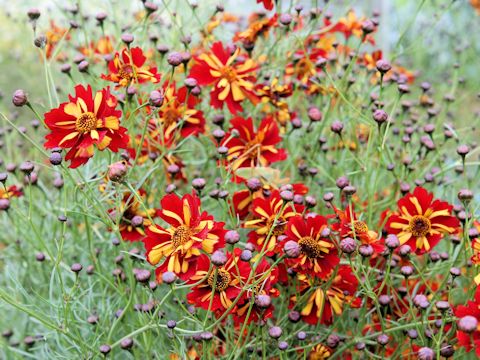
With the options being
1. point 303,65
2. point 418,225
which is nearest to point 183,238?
point 418,225

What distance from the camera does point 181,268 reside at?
845 millimetres

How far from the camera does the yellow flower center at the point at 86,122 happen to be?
2.81 ft

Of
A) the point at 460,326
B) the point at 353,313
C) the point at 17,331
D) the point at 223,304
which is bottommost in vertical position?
the point at 17,331

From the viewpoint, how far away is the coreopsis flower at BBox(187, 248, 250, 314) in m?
0.84

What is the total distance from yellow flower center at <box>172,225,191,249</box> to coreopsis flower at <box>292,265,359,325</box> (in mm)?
198

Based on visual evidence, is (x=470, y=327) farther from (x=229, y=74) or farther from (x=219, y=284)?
(x=229, y=74)

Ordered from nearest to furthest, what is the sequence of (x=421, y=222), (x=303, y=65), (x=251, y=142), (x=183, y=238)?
1. (x=183, y=238)
2. (x=421, y=222)
3. (x=251, y=142)
4. (x=303, y=65)

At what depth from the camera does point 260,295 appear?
798 millimetres

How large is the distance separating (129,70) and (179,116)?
0.21 meters

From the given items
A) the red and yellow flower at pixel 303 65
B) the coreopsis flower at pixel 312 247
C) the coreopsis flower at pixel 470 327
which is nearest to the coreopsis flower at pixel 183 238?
the coreopsis flower at pixel 312 247

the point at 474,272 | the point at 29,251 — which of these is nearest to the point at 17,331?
the point at 29,251

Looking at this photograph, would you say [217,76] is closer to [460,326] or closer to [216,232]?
[216,232]

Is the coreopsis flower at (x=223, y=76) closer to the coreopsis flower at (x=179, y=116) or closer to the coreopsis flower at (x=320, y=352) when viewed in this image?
the coreopsis flower at (x=179, y=116)

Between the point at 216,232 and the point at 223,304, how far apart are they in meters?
0.10
